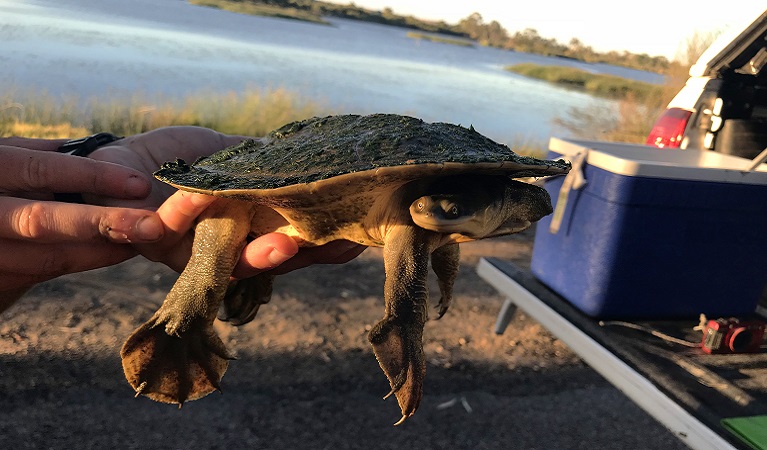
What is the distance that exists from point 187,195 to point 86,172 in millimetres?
311

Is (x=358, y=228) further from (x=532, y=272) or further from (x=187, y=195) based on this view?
(x=532, y=272)

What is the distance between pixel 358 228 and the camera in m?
1.47

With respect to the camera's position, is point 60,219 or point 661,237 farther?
point 661,237

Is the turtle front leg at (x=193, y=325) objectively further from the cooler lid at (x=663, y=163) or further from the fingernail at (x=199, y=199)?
the cooler lid at (x=663, y=163)

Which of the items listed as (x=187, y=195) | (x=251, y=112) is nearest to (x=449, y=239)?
(x=187, y=195)

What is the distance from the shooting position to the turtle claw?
158 centimetres

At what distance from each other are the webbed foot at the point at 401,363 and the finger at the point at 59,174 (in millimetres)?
883

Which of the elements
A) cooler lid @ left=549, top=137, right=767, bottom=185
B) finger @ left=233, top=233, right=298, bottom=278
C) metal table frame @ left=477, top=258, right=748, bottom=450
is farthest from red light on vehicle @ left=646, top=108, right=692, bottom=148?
finger @ left=233, top=233, right=298, bottom=278

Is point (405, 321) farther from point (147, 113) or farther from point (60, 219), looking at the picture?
point (147, 113)

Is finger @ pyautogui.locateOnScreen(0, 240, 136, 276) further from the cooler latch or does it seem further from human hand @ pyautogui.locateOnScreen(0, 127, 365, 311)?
the cooler latch

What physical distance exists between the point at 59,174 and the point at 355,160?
0.89 metres

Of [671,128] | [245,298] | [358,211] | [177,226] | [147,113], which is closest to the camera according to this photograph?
[358,211]

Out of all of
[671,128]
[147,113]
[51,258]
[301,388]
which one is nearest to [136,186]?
[51,258]

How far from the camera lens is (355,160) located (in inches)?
51.1
